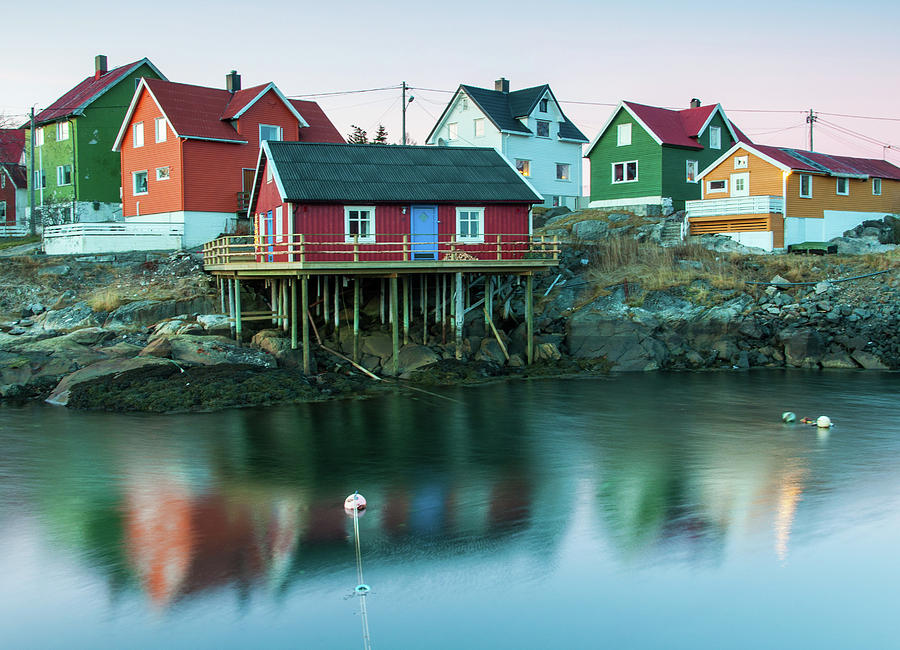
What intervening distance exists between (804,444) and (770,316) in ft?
42.4

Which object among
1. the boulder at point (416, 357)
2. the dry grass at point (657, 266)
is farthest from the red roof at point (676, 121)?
the boulder at point (416, 357)

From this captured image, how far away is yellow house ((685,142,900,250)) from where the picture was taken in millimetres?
38031

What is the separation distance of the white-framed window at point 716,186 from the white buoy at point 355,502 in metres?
31.6

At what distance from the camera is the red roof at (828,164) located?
39.2 metres

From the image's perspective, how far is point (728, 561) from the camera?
12523 mm

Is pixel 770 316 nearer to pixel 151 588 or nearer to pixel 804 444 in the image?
pixel 804 444

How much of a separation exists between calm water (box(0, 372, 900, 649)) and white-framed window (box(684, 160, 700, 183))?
2423 cm

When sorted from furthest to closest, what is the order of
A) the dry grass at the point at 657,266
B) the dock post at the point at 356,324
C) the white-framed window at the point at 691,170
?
the white-framed window at the point at 691,170, the dry grass at the point at 657,266, the dock post at the point at 356,324

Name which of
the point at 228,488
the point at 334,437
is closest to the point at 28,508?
the point at 228,488

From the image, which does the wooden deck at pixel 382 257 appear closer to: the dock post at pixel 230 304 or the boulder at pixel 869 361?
the dock post at pixel 230 304

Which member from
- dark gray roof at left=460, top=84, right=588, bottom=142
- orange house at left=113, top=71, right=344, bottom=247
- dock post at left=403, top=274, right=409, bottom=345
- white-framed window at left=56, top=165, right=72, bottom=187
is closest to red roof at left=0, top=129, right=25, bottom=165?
white-framed window at left=56, top=165, right=72, bottom=187

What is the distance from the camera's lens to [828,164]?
4100cm

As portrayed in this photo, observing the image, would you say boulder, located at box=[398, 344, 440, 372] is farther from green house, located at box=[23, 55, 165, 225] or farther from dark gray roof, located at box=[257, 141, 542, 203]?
green house, located at box=[23, 55, 165, 225]

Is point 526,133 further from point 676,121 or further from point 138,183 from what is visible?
point 138,183
